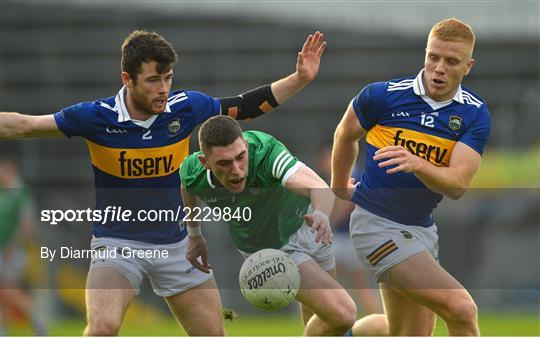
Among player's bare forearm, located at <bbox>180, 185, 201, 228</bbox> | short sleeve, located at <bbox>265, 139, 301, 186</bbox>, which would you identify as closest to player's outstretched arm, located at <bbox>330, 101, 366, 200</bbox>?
short sleeve, located at <bbox>265, 139, 301, 186</bbox>

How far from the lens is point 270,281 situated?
7.68 metres

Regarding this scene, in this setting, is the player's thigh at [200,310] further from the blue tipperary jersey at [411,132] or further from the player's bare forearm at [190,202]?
the blue tipperary jersey at [411,132]

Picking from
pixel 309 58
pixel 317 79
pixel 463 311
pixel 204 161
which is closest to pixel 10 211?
pixel 309 58

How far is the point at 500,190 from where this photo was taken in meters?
18.1

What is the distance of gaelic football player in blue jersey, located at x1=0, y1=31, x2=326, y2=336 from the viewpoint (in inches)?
298

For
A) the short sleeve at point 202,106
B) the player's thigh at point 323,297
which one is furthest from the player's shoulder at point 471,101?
the short sleeve at point 202,106

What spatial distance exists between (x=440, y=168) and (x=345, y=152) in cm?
95

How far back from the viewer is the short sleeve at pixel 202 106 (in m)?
7.92

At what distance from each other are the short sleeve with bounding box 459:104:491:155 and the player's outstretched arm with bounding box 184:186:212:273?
1.88 m

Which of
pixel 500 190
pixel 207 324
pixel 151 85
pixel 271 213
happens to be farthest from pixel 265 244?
pixel 500 190

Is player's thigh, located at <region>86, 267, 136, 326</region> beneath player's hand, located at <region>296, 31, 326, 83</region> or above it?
beneath

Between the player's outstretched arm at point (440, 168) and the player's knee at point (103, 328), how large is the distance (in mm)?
1931

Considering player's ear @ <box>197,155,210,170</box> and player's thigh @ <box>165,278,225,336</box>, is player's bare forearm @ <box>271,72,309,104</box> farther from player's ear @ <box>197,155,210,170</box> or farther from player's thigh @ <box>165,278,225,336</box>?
player's thigh @ <box>165,278,225,336</box>

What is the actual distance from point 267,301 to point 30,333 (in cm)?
670
